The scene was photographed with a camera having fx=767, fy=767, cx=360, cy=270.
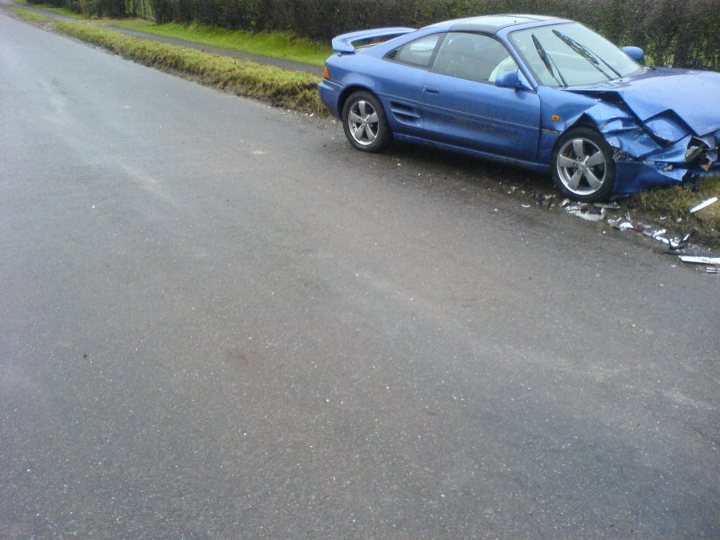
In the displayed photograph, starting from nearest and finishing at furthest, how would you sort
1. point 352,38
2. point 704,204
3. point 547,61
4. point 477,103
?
point 704,204 < point 547,61 < point 477,103 < point 352,38

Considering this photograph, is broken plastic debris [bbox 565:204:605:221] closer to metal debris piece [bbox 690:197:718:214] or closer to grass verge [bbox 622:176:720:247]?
grass verge [bbox 622:176:720:247]

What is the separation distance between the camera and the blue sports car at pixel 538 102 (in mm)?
6754

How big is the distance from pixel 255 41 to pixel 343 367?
1970cm

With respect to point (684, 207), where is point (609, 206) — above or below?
below

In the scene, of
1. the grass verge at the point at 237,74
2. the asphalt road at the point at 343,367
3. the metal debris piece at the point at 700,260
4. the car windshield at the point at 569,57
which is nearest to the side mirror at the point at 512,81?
the car windshield at the point at 569,57

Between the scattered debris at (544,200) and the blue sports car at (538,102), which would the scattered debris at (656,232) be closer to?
the blue sports car at (538,102)

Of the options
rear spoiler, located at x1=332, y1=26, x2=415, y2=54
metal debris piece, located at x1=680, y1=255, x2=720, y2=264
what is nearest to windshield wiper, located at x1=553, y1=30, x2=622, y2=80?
rear spoiler, located at x1=332, y1=26, x2=415, y2=54

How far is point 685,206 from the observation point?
260 inches

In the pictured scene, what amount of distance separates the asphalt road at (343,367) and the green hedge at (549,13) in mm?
5388

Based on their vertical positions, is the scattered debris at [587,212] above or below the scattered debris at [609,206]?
below

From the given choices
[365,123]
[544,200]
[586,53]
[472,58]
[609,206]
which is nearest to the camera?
[609,206]

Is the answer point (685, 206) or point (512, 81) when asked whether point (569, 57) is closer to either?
point (512, 81)

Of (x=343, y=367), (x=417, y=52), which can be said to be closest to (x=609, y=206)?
(x=417, y=52)

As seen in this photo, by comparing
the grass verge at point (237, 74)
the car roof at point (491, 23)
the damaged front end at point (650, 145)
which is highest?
the car roof at point (491, 23)
